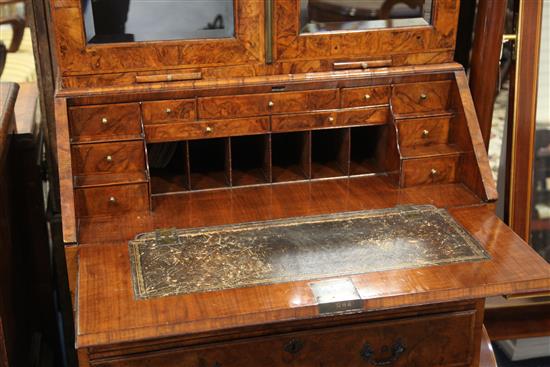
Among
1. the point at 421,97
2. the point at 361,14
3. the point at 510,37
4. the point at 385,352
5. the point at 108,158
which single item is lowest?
the point at 385,352

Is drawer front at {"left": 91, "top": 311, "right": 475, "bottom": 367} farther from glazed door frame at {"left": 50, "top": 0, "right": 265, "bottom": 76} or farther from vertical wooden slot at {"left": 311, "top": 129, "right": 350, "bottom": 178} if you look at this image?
glazed door frame at {"left": 50, "top": 0, "right": 265, "bottom": 76}

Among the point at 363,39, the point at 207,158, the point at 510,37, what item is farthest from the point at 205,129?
the point at 510,37

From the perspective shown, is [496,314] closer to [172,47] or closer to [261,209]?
[261,209]

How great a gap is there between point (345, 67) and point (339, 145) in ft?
0.87

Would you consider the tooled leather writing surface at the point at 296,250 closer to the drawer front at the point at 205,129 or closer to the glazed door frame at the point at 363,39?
the drawer front at the point at 205,129

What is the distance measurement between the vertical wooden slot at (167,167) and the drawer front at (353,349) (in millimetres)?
533

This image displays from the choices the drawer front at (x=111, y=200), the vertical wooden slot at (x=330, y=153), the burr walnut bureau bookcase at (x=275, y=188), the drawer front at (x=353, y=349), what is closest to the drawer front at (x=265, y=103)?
the burr walnut bureau bookcase at (x=275, y=188)

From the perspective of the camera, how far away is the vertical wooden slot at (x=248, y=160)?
83.3 inches

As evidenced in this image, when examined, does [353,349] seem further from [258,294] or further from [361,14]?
[361,14]

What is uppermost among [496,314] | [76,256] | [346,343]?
[76,256]

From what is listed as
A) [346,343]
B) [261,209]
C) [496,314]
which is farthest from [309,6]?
[496,314]

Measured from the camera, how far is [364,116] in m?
2.06

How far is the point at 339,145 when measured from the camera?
2172mm

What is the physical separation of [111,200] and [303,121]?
1.80 feet
